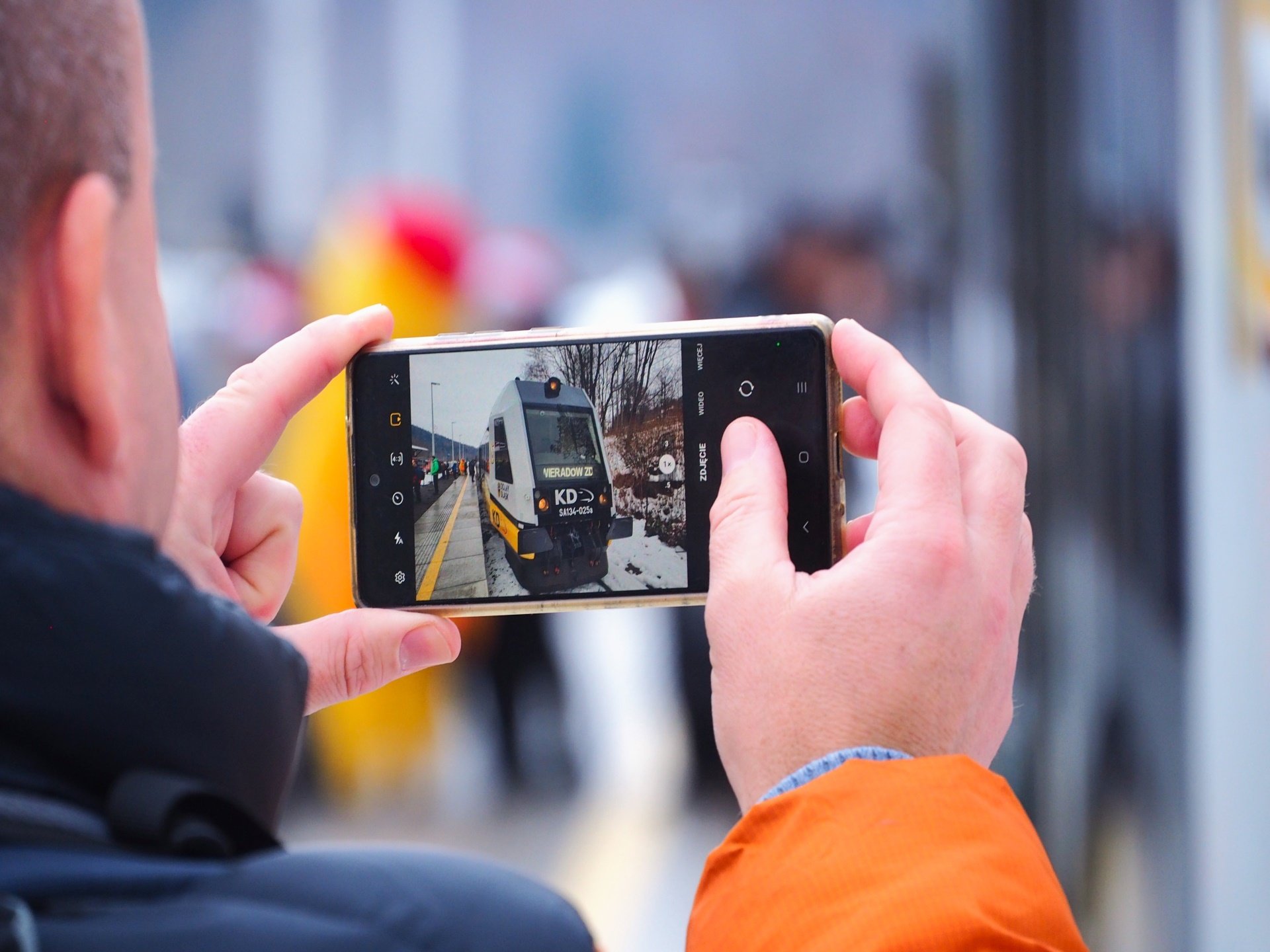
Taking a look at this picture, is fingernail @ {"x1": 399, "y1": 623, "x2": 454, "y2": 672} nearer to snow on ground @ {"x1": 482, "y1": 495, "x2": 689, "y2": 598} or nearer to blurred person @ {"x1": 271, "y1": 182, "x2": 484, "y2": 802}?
snow on ground @ {"x1": 482, "y1": 495, "x2": 689, "y2": 598}

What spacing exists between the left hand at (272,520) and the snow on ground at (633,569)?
54mm

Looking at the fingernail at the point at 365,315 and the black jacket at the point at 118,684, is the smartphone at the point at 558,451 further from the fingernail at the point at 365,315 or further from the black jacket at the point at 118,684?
the black jacket at the point at 118,684

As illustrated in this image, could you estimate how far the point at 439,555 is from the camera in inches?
35.0

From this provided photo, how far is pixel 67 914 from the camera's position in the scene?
352mm

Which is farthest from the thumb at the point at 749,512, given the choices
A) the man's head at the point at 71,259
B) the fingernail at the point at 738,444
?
the man's head at the point at 71,259

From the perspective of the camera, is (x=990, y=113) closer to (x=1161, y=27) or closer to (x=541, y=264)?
(x=1161, y=27)

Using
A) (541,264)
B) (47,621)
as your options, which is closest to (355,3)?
(541,264)

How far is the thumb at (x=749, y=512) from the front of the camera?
0.69m

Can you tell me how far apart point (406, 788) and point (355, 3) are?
14.6 ft

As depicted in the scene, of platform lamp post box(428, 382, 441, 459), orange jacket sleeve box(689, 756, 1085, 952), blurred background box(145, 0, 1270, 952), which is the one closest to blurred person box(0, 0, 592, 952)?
orange jacket sleeve box(689, 756, 1085, 952)

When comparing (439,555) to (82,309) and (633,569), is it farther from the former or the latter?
(82,309)

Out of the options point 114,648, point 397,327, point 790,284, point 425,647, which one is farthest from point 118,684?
point 790,284

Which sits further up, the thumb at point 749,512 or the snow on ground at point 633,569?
the thumb at point 749,512

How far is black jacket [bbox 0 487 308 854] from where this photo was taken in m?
0.39
